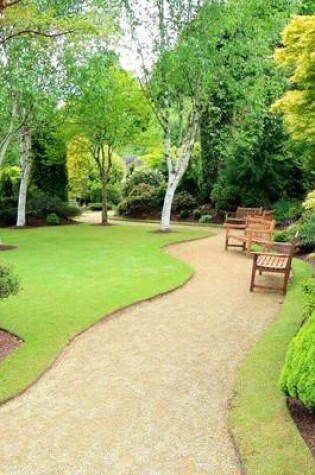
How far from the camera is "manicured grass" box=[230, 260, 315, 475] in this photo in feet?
9.91

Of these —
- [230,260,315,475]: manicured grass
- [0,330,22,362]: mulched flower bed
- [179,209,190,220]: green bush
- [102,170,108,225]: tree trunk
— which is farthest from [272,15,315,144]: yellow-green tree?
[179,209,190,220]: green bush

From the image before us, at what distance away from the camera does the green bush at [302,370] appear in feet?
11.1

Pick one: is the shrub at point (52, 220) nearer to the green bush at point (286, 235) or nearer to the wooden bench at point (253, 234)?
the wooden bench at point (253, 234)

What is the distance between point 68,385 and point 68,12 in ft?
42.0

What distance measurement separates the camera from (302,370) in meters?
3.52

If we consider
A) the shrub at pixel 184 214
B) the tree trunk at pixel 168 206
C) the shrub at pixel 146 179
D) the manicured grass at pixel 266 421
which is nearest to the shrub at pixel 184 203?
the shrub at pixel 184 214

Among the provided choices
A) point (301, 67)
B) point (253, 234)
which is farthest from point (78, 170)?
point (301, 67)

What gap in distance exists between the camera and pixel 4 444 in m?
3.32

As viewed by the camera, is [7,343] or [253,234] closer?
[7,343]

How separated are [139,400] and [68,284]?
453 centimetres

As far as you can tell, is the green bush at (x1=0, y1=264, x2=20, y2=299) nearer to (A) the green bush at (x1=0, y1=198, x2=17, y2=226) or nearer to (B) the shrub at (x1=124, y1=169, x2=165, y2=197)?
(A) the green bush at (x1=0, y1=198, x2=17, y2=226)

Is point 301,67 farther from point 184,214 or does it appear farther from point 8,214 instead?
point 8,214

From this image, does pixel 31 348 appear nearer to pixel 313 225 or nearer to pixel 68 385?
pixel 68 385

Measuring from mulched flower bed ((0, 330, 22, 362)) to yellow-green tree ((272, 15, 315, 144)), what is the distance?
556cm
